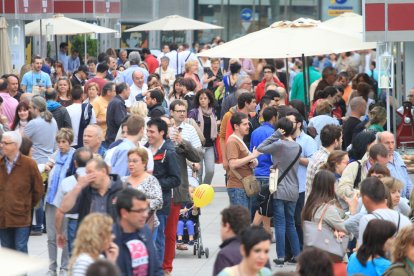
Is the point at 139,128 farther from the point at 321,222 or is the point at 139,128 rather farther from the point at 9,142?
the point at 321,222

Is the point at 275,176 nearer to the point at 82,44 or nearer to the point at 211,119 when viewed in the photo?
the point at 211,119

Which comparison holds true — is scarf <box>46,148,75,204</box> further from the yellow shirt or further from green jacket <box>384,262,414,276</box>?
the yellow shirt

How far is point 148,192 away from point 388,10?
6385mm

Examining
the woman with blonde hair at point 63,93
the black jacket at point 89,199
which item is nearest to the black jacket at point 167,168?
the black jacket at point 89,199

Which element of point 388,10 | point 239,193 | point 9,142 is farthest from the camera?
point 388,10

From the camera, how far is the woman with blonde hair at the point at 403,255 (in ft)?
28.3

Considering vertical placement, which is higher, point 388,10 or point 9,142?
point 388,10

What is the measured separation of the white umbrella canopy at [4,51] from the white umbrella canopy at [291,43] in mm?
7097

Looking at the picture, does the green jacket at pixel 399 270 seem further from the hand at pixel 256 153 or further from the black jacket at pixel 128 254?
the hand at pixel 256 153

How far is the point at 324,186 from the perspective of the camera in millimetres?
11281

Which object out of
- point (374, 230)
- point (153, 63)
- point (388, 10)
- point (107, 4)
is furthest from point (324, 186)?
point (107, 4)

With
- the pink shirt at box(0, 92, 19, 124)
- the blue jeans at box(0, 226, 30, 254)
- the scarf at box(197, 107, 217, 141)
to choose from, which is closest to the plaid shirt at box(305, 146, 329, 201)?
the blue jeans at box(0, 226, 30, 254)

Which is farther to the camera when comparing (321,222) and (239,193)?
(239,193)

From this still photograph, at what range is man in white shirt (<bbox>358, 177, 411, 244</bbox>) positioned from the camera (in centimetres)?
998
